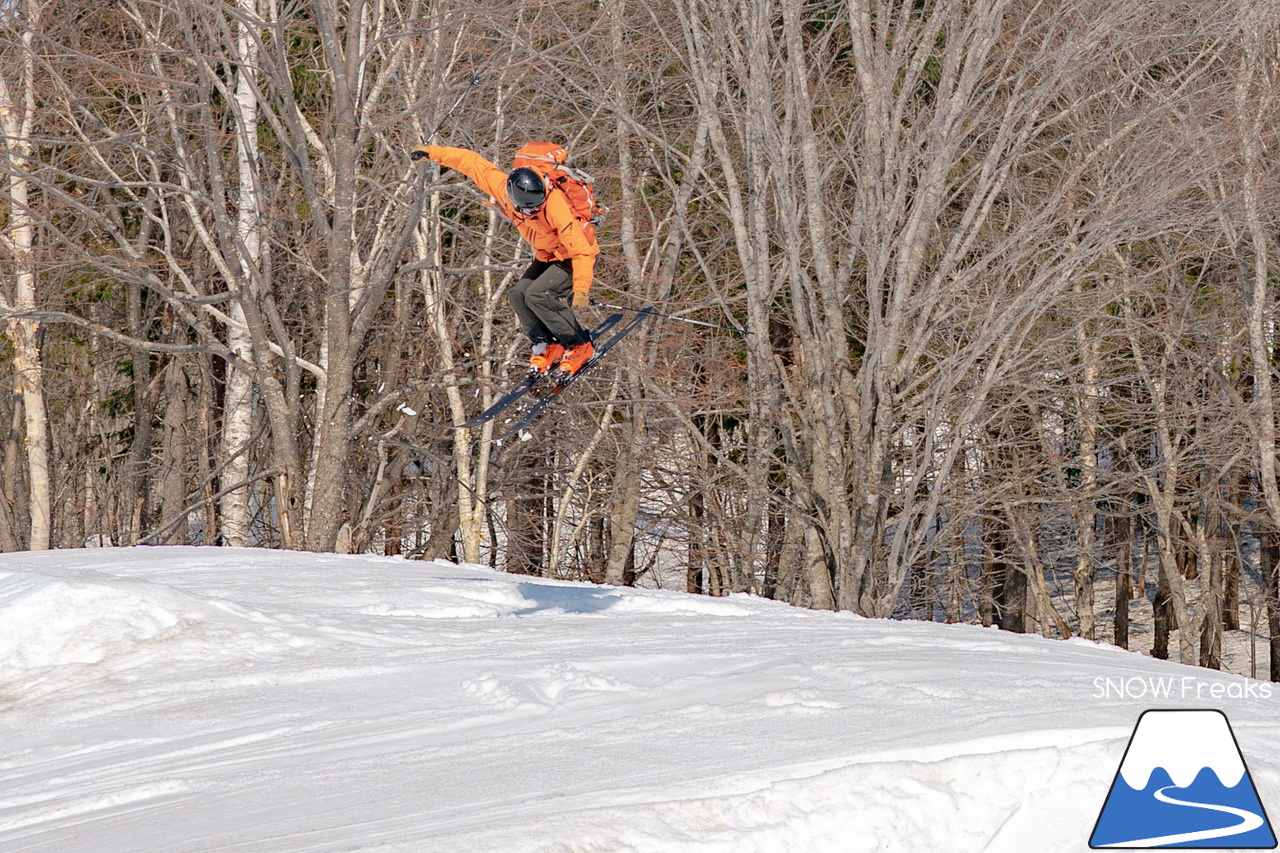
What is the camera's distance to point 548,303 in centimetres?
850

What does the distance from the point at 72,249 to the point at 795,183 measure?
7632mm

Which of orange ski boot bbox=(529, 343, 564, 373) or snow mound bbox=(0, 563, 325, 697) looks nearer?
snow mound bbox=(0, 563, 325, 697)

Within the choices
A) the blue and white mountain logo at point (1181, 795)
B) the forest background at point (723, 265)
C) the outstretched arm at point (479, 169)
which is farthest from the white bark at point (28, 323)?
the blue and white mountain logo at point (1181, 795)

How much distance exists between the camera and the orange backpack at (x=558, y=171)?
741 cm

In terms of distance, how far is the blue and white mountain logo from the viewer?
4.18 m

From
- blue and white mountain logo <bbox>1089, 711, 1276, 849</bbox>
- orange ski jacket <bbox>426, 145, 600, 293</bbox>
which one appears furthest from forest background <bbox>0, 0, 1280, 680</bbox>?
blue and white mountain logo <bbox>1089, 711, 1276, 849</bbox>

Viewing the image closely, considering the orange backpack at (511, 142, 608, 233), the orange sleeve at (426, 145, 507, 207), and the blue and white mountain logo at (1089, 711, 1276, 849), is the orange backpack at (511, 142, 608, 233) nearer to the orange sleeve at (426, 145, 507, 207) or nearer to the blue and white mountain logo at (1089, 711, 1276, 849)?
the orange sleeve at (426, 145, 507, 207)

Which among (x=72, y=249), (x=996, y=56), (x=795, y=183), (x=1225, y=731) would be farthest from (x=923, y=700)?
(x=72, y=249)

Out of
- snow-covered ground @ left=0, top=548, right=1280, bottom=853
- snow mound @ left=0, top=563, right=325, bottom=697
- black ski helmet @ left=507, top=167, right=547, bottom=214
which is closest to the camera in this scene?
snow-covered ground @ left=0, top=548, right=1280, bottom=853

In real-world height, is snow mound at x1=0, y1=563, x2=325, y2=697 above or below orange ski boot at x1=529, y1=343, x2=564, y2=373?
below

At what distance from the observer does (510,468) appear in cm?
2044

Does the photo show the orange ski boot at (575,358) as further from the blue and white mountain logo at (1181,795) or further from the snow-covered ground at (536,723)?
the blue and white mountain logo at (1181,795)

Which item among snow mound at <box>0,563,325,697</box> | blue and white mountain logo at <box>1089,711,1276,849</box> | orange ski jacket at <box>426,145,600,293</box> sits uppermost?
orange ski jacket at <box>426,145,600,293</box>

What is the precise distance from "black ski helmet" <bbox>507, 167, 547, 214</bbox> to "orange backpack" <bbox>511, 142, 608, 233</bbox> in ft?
0.19
